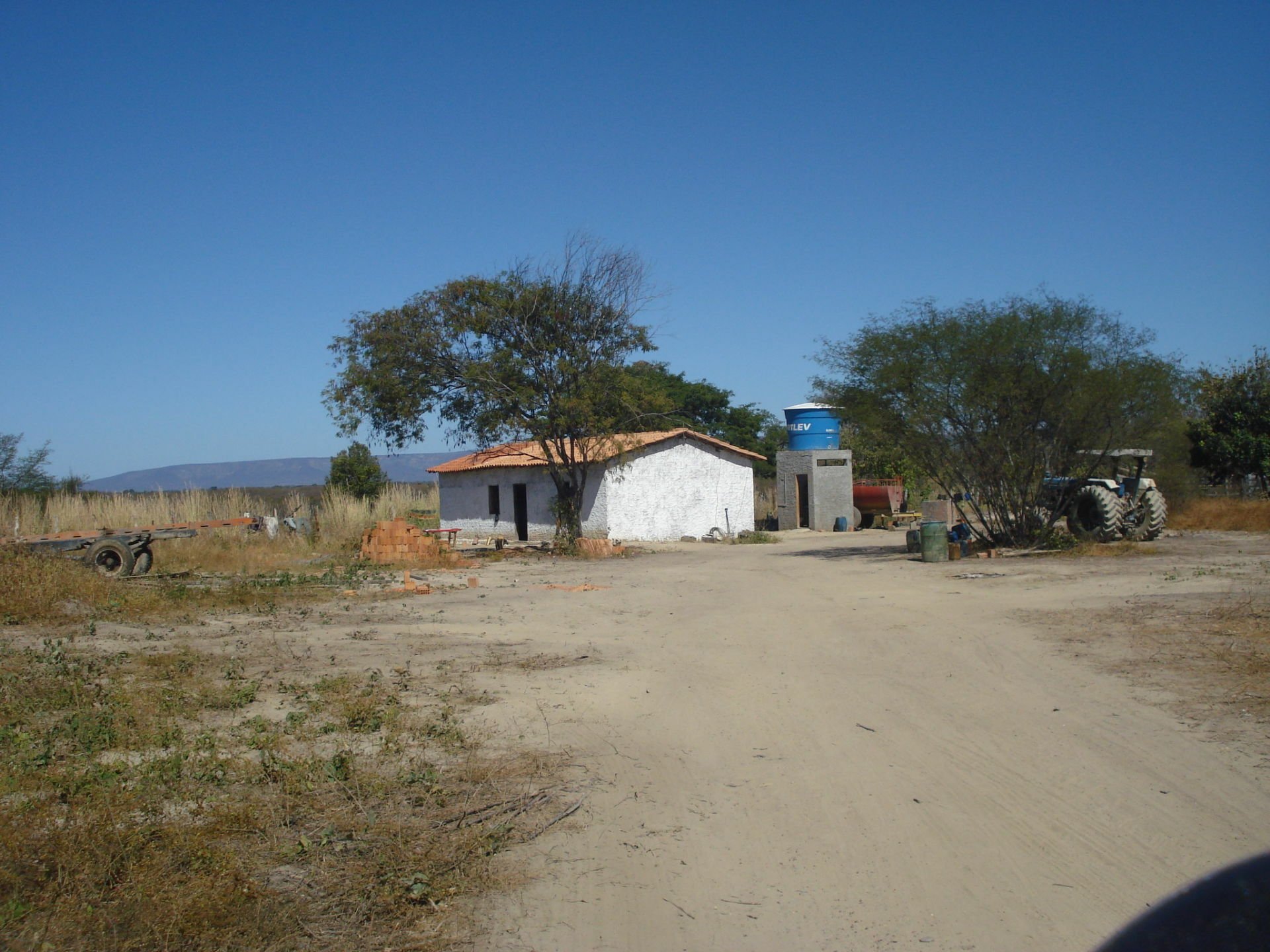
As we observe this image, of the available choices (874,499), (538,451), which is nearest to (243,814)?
(538,451)

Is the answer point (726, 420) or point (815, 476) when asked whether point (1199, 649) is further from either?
point (726, 420)

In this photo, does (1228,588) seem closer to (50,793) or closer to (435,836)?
(435,836)

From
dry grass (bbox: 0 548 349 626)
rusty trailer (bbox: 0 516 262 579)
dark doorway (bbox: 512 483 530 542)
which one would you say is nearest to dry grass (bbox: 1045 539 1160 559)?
dry grass (bbox: 0 548 349 626)

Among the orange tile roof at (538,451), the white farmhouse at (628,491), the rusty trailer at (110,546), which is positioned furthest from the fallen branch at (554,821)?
the white farmhouse at (628,491)

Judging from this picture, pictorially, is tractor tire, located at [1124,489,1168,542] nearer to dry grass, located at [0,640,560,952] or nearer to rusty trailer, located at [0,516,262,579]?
dry grass, located at [0,640,560,952]

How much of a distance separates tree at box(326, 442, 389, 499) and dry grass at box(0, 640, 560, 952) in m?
42.6

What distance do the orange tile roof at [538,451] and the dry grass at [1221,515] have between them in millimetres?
13952

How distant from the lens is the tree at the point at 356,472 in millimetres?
50625

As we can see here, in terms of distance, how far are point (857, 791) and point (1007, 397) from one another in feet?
56.1

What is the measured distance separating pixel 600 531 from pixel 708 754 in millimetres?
25690

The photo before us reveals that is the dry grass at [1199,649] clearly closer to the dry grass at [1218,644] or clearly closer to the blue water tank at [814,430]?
the dry grass at [1218,644]

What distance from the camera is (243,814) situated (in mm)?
5418

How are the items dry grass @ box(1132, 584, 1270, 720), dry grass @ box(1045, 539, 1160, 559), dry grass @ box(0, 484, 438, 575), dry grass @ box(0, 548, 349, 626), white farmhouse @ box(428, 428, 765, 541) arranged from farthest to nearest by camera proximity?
white farmhouse @ box(428, 428, 765, 541), dry grass @ box(0, 484, 438, 575), dry grass @ box(1045, 539, 1160, 559), dry grass @ box(0, 548, 349, 626), dry grass @ box(1132, 584, 1270, 720)

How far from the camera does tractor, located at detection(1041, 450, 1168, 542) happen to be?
74.3 ft
